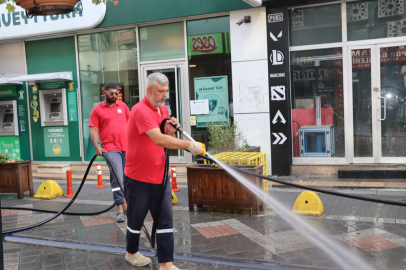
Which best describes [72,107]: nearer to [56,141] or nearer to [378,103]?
[56,141]

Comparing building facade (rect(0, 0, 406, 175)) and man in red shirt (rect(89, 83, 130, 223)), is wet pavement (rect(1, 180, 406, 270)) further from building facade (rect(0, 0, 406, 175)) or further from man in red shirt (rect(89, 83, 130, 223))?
building facade (rect(0, 0, 406, 175))

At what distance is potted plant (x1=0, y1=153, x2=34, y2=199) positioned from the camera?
823cm

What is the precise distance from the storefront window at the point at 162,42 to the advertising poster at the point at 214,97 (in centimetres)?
97

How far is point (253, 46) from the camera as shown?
956cm

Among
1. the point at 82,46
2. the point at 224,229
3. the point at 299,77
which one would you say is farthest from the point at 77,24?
the point at 224,229

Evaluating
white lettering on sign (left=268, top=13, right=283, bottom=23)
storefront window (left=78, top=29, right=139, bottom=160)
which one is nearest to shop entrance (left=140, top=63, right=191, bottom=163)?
storefront window (left=78, top=29, right=139, bottom=160)

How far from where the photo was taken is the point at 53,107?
1205 cm

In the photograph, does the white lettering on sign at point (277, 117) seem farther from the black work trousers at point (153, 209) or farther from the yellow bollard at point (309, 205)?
the black work trousers at point (153, 209)

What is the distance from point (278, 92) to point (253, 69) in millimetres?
811

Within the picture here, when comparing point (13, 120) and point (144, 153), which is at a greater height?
point (13, 120)

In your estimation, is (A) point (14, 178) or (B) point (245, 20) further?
(B) point (245, 20)

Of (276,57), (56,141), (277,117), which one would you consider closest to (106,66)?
(56,141)

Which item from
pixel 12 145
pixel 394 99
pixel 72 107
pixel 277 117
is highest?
pixel 72 107

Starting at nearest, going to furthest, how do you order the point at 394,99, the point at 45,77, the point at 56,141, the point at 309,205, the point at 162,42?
the point at 309,205 < the point at 394,99 < the point at 162,42 < the point at 45,77 < the point at 56,141
